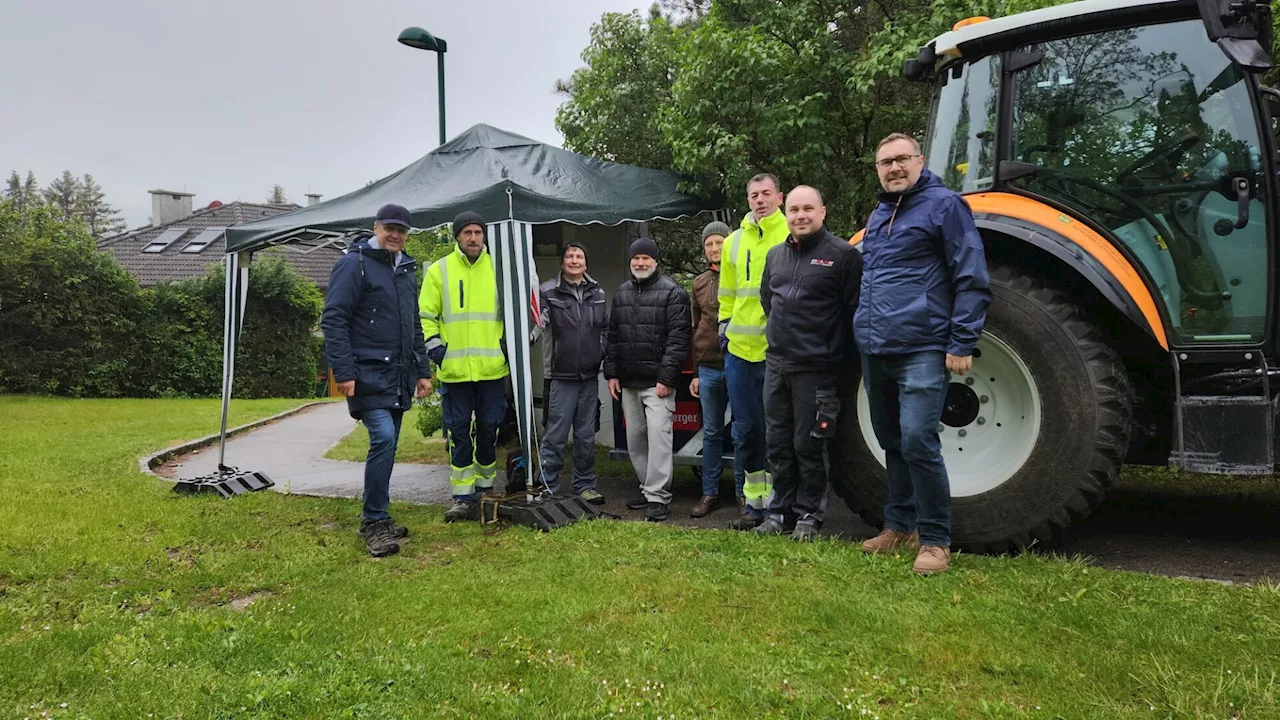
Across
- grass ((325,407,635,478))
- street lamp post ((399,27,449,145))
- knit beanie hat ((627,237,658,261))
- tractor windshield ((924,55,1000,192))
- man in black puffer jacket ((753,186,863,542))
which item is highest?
street lamp post ((399,27,449,145))

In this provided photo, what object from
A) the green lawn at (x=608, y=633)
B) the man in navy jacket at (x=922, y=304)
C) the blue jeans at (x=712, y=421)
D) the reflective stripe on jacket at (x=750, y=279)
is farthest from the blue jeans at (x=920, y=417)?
the blue jeans at (x=712, y=421)

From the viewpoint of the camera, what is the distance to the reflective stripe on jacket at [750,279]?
4.79 metres

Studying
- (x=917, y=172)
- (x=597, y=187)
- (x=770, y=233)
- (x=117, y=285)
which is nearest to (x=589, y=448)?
(x=770, y=233)

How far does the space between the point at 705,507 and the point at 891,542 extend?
157 centimetres

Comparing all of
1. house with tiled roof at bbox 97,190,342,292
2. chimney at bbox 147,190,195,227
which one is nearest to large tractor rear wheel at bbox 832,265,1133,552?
house with tiled roof at bbox 97,190,342,292

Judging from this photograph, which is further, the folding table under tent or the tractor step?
the folding table under tent

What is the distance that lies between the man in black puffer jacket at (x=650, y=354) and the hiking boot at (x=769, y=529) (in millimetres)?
967

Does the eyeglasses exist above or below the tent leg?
above

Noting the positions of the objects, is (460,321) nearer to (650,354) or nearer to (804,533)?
(650,354)

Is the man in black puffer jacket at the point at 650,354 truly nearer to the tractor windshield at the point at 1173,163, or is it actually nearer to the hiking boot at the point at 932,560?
the hiking boot at the point at 932,560

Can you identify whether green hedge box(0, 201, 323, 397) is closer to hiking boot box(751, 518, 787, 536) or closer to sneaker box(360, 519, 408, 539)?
sneaker box(360, 519, 408, 539)

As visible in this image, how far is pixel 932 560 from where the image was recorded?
3615 mm

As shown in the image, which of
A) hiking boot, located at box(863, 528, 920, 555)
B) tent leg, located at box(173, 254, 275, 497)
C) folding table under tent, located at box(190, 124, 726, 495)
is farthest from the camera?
tent leg, located at box(173, 254, 275, 497)

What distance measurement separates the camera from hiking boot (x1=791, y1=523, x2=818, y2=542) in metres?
4.31
